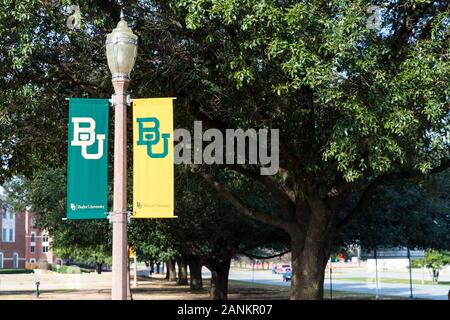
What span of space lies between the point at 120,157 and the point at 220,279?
26391 millimetres

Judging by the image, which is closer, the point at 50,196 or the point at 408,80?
the point at 408,80

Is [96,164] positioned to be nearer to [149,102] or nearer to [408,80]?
[149,102]

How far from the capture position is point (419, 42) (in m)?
12.1

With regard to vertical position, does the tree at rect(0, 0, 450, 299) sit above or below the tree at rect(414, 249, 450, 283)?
A: above

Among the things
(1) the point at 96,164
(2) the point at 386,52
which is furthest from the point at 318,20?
(1) the point at 96,164

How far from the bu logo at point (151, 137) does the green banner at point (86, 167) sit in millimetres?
463

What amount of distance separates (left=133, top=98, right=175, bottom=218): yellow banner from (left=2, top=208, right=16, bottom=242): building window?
106 metres

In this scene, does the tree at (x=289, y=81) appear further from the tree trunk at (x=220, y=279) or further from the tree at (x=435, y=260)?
the tree at (x=435, y=260)

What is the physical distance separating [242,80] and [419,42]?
12.1 feet

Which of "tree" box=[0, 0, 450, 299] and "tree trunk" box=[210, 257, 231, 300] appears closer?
"tree" box=[0, 0, 450, 299]

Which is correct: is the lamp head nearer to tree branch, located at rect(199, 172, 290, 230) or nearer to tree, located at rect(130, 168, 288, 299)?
tree branch, located at rect(199, 172, 290, 230)

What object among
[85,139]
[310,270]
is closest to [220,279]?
[310,270]

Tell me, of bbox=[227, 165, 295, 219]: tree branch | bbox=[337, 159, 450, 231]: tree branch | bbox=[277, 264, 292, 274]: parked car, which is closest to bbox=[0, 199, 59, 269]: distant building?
bbox=[277, 264, 292, 274]: parked car

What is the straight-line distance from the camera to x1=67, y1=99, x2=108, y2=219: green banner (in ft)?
25.0
